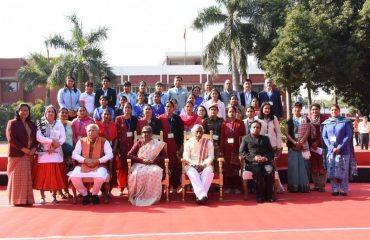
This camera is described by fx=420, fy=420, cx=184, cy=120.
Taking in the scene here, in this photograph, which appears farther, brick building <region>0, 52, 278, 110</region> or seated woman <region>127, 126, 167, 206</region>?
brick building <region>0, 52, 278, 110</region>

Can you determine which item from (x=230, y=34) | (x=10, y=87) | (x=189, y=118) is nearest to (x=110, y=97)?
(x=189, y=118)

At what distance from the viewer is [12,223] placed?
4988 millimetres

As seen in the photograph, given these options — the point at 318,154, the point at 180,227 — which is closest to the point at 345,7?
the point at 318,154

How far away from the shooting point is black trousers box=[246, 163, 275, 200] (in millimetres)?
6293

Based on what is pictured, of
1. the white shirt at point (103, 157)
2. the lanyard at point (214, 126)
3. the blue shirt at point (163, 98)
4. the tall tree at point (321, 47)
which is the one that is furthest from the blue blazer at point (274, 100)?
the tall tree at point (321, 47)

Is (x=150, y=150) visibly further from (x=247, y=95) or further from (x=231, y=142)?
(x=247, y=95)

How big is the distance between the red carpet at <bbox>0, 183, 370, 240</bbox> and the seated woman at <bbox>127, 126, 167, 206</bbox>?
213 millimetres

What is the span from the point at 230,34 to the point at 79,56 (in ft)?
27.6

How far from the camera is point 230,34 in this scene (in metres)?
20.6

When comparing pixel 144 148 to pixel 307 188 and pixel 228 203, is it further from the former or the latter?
pixel 307 188

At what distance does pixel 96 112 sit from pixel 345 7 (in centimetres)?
1449

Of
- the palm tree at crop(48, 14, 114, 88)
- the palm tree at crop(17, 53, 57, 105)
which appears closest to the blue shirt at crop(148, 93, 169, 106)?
the palm tree at crop(48, 14, 114, 88)

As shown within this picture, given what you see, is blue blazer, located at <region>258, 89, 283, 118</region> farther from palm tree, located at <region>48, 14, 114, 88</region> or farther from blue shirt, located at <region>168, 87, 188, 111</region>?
palm tree, located at <region>48, 14, 114, 88</region>

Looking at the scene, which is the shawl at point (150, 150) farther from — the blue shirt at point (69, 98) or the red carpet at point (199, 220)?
the blue shirt at point (69, 98)
